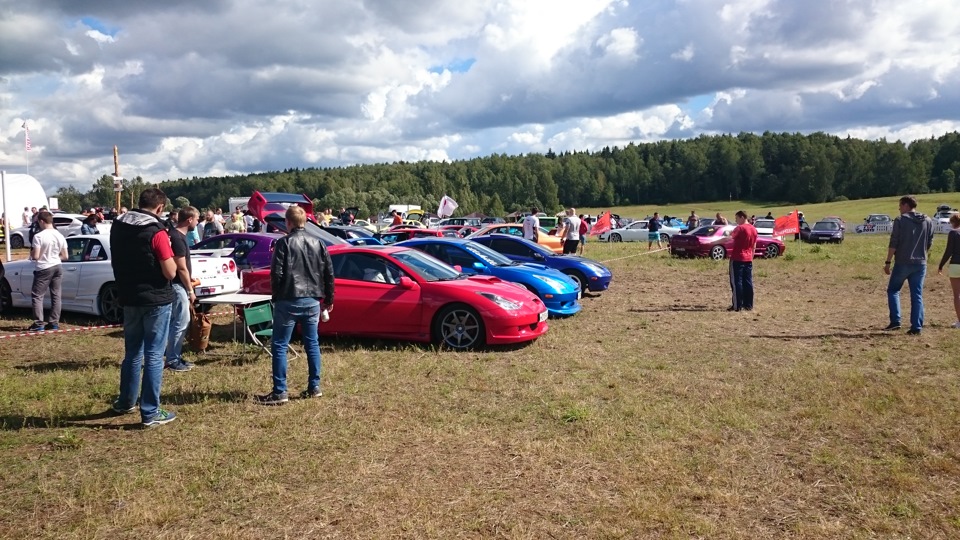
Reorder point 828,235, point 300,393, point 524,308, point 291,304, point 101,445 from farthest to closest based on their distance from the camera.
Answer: point 828,235 → point 524,308 → point 300,393 → point 291,304 → point 101,445

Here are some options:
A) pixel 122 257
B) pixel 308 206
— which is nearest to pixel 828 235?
pixel 308 206

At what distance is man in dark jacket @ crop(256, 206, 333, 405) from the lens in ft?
21.2

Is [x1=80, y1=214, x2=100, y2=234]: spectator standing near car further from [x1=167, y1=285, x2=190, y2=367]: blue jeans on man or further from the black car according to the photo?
the black car

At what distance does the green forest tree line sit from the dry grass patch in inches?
3520

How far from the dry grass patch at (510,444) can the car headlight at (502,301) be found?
61cm

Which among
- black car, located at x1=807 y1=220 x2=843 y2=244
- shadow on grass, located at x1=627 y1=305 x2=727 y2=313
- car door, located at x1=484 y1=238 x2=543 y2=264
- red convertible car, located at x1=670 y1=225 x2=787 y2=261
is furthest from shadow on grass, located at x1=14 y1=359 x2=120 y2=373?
black car, located at x1=807 y1=220 x2=843 y2=244

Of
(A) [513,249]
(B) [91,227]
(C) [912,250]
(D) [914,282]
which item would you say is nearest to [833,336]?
(D) [914,282]

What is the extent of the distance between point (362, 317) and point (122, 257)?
3764 mm

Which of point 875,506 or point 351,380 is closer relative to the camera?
point 875,506

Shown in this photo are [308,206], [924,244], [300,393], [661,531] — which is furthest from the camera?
[308,206]

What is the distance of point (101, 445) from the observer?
18.1 feet

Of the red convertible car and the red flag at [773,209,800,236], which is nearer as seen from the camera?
the red convertible car

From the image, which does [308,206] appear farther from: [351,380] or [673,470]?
[673,470]

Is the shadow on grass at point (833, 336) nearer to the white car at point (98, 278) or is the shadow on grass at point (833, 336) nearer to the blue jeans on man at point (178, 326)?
the blue jeans on man at point (178, 326)
